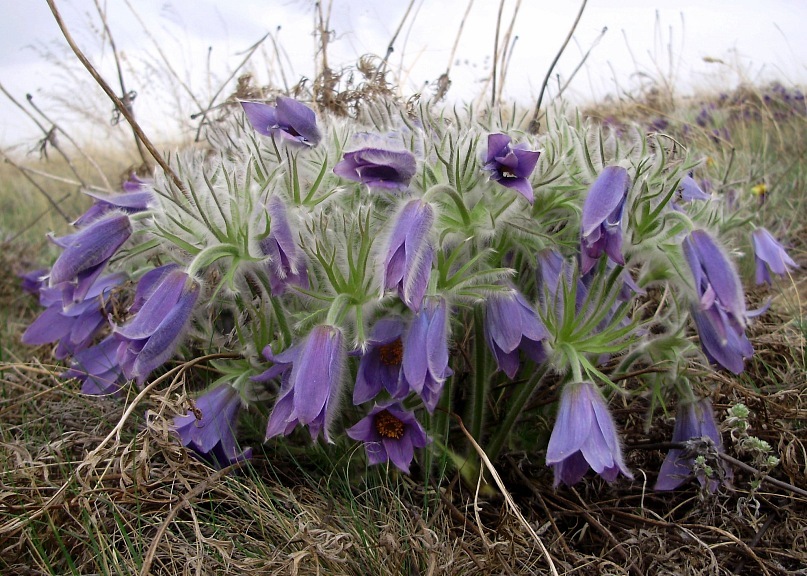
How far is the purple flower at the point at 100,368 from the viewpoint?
5.48ft

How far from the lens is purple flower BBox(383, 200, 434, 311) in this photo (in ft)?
3.51

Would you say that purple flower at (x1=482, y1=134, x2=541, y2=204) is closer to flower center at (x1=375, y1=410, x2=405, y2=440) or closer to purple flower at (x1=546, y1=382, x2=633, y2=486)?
purple flower at (x1=546, y1=382, x2=633, y2=486)

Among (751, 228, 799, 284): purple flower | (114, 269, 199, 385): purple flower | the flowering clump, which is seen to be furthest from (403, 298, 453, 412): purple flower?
(751, 228, 799, 284): purple flower

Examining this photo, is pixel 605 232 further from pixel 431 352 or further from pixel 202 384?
pixel 202 384

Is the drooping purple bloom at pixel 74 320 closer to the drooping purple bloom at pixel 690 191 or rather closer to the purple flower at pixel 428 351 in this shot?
the purple flower at pixel 428 351

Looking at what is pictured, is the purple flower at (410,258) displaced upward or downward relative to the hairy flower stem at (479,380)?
upward

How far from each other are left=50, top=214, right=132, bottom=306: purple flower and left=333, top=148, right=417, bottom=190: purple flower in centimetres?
49

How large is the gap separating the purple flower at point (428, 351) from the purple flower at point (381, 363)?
0.23 feet

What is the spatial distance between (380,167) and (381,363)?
36cm

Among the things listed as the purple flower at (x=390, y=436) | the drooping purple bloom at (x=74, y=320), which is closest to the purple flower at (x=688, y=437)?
the purple flower at (x=390, y=436)

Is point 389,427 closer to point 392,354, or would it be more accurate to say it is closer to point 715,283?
point 392,354

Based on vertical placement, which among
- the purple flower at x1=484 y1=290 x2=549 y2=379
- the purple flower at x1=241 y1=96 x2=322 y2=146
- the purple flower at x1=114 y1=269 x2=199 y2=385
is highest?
the purple flower at x1=241 y1=96 x2=322 y2=146

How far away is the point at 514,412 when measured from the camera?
1.37 metres

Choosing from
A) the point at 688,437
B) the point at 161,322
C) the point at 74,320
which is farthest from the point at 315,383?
the point at 74,320
